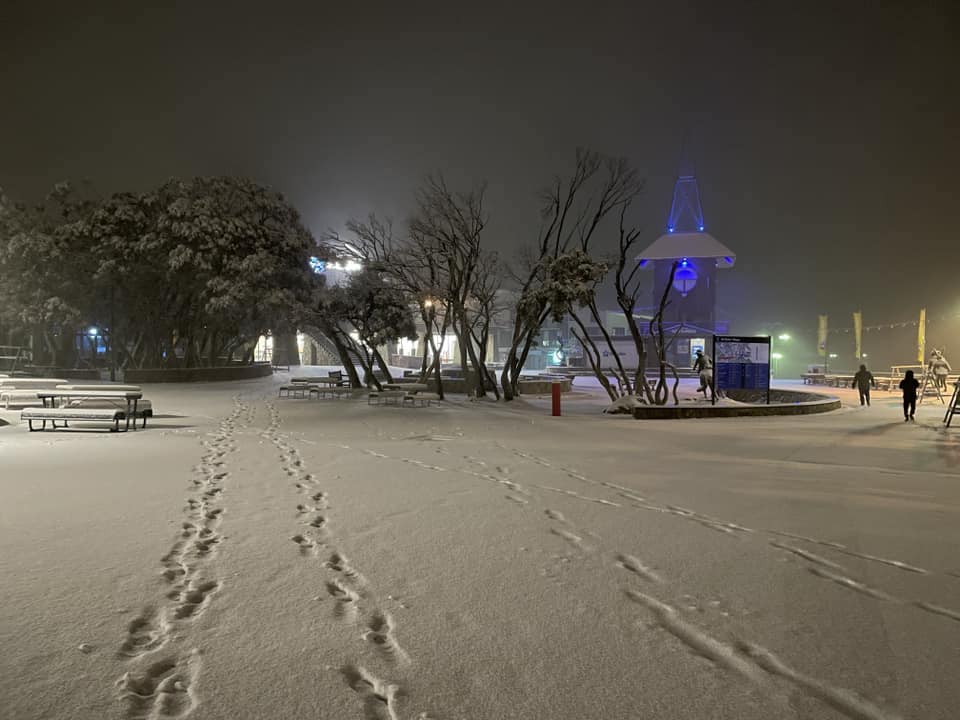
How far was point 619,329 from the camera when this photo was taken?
56875mm

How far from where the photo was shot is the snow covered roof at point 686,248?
42.2m

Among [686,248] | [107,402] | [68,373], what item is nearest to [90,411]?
[107,402]

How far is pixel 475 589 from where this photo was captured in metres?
4.18

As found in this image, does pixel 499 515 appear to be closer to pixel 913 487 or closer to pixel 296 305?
pixel 913 487

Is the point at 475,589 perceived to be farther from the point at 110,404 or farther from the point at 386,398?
the point at 386,398

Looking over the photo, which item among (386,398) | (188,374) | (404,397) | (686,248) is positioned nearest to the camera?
(404,397)

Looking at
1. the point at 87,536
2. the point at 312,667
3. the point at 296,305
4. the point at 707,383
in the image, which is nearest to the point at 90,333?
the point at 296,305

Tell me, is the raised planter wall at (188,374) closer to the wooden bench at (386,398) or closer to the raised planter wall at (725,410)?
the wooden bench at (386,398)

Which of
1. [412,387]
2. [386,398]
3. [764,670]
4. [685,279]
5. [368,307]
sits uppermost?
[685,279]

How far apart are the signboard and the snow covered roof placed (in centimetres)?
2453

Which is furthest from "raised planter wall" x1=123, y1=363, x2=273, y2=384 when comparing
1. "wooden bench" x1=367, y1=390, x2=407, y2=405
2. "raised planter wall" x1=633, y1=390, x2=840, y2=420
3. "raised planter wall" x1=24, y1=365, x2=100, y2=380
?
"raised planter wall" x1=633, y1=390, x2=840, y2=420

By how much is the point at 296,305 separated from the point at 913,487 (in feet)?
62.2

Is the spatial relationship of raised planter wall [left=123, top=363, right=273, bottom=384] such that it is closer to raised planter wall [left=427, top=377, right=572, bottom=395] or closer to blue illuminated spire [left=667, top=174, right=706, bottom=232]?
raised planter wall [left=427, top=377, right=572, bottom=395]

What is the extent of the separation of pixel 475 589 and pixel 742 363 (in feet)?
51.5
